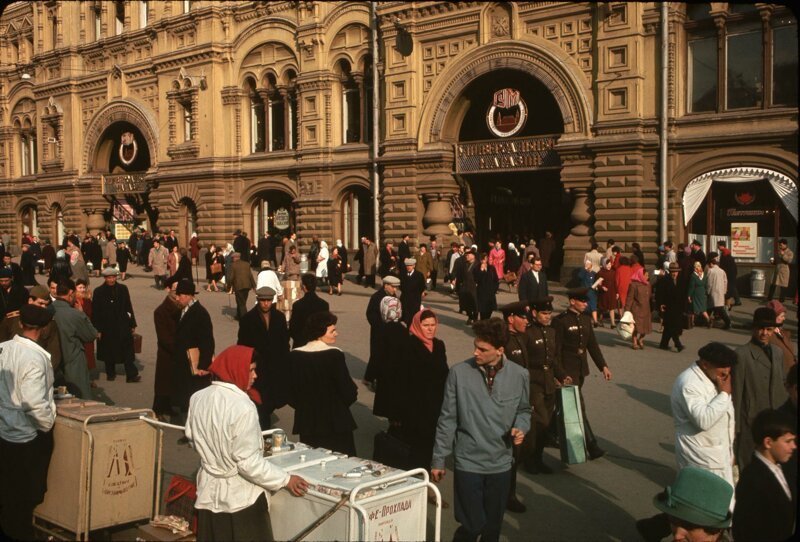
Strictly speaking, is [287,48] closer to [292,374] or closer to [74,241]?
[74,241]

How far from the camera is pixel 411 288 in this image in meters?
14.8

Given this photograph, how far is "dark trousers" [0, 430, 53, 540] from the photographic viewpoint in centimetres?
621

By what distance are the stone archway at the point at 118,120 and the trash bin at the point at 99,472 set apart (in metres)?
33.7

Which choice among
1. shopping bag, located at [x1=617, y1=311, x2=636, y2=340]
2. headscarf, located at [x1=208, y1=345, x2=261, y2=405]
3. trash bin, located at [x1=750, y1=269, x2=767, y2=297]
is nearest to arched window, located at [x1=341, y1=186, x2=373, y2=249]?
trash bin, located at [x1=750, y1=269, x2=767, y2=297]

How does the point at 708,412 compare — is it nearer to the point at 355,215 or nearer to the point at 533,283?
the point at 533,283

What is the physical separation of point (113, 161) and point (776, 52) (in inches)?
1287

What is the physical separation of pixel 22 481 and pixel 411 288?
9159 millimetres

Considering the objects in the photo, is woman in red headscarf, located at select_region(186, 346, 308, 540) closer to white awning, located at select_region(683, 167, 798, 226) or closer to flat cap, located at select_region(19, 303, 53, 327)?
flat cap, located at select_region(19, 303, 53, 327)

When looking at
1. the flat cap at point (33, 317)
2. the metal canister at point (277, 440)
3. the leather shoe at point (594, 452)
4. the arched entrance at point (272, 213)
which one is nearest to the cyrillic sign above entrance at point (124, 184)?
the arched entrance at point (272, 213)

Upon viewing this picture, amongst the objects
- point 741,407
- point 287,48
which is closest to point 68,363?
point 741,407

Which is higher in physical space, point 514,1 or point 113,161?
point 514,1

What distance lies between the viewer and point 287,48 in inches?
1300

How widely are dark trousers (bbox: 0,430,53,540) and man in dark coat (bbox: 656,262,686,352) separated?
37.9 feet

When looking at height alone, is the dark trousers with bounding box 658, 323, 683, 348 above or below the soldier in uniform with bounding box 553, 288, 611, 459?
below
